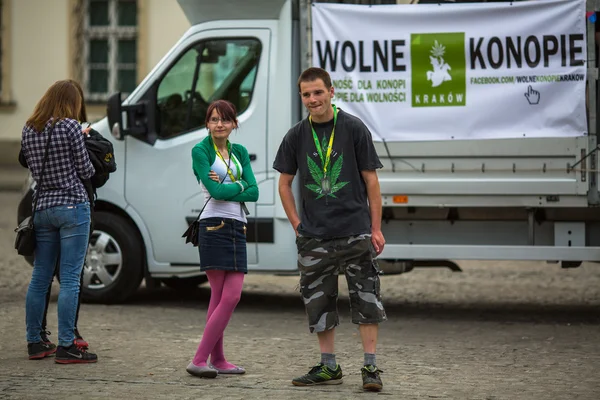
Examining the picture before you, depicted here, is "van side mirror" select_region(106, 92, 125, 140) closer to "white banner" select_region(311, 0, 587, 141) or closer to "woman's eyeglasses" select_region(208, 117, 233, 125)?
"white banner" select_region(311, 0, 587, 141)

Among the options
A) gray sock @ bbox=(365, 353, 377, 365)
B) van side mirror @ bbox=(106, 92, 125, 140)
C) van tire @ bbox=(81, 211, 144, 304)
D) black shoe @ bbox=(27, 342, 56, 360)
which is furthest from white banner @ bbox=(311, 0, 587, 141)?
black shoe @ bbox=(27, 342, 56, 360)

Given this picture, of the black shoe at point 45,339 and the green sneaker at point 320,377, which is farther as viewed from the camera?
the black shoe at point 45,339

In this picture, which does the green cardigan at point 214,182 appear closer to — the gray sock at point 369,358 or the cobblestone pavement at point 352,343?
the cobblestone pavement at point 352,343

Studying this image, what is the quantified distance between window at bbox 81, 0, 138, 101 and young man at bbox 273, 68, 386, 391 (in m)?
19.1

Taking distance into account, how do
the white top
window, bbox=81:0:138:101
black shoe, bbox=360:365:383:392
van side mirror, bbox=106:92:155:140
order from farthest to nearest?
window, bbox=81:0:138:101, van side mirror, bbox=106:92:155:140, the white top, black shoe, bbox=360:365:383:392

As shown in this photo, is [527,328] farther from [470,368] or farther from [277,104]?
[277,104]

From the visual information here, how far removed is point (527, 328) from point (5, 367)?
162 inches

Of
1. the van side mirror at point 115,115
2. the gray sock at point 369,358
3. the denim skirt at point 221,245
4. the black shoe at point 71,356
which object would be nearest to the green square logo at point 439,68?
the van side mirror at point 115,115

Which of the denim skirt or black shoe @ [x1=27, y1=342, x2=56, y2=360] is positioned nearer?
the denim skirt

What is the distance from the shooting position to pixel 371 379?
6410mm

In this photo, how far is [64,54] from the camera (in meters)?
25.5

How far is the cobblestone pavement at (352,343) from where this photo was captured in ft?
21.4

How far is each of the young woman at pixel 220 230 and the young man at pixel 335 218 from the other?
1.44 ft

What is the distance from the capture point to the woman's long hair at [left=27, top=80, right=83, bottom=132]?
7.22m
